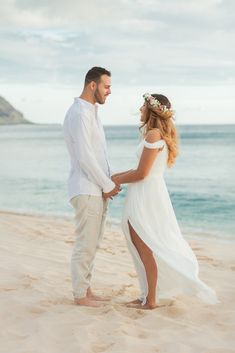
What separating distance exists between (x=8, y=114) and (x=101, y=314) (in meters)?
186

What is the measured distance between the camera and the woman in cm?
518

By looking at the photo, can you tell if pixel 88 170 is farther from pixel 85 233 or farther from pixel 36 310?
pixel 36 310

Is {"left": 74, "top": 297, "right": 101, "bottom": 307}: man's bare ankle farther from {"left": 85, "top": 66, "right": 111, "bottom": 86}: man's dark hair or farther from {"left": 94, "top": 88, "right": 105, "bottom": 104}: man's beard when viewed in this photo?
{"left": 85, "top": 66, "right": 111, "bottom": 86}: man's dark hair

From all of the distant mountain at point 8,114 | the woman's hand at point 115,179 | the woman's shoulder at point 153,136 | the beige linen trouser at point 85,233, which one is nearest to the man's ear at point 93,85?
the woman's shoulder at point 153,136

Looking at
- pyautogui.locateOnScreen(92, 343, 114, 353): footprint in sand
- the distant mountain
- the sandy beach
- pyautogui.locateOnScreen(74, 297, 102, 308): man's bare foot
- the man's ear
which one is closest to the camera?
pyautogui.locateOnScreen(92, 343, 114, 353): footprint in sand

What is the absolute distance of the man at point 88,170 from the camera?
513 centimetres

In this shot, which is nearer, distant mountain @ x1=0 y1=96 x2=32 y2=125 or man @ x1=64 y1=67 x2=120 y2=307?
man @ x1=64 y1=67 x2=120 y2=307

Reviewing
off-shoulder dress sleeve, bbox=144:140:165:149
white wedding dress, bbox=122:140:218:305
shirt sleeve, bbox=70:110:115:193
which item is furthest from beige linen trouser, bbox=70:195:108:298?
off-shoulder dress sleeve, bbox=144:140:165:149

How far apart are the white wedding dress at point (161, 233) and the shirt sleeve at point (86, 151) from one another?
35cm

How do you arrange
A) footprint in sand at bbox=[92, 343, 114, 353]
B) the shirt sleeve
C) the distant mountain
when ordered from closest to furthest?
footprint in sand at bbox=[92, 343, 114, 353]
the shirt sleeve
the distant mountain

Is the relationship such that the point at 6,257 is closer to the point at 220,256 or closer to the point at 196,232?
the point at 220,256

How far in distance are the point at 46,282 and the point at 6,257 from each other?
1.30 m

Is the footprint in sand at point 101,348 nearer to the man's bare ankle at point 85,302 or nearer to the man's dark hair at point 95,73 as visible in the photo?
the man's bare ankle at point 85,302

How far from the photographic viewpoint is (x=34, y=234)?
31.5 feet
